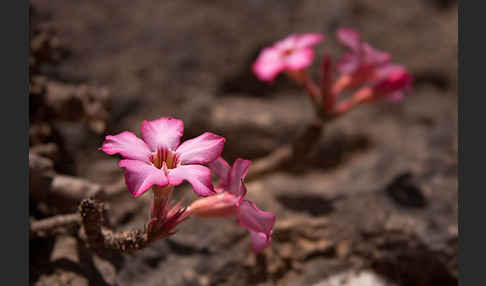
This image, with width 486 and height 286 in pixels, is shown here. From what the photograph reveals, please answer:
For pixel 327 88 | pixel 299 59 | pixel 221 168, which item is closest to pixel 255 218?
pixel 221 168

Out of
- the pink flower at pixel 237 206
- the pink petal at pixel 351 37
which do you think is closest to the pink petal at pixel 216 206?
the pink flower at pixel 237 206

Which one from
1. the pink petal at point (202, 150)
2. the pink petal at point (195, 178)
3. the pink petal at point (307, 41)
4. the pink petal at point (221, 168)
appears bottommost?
the pink petal at point (221, 168)

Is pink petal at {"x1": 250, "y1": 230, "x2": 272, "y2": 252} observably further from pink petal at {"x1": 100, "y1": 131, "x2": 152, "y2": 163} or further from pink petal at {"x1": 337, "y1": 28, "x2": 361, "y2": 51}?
pink petal at {"x1": 337, "y1": 28, "x2": 361, "y2": 51}

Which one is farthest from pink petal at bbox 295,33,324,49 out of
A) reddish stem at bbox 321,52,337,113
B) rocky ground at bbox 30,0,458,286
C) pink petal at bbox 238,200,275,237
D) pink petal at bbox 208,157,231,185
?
pink petal at bbox 238,200,275,237

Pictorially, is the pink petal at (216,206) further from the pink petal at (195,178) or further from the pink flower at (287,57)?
the pink flower at (287,57)

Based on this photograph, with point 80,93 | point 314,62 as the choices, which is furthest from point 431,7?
point 80,93

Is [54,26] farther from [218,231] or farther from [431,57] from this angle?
[431,57]

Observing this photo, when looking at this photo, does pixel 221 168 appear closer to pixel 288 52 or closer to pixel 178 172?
pixel 178 172
